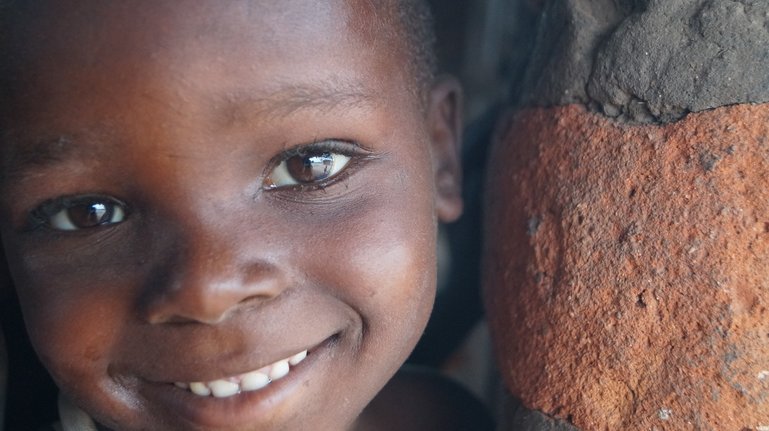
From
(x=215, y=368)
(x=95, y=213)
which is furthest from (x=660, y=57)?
(x=95, y=213)

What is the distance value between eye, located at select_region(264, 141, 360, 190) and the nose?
0.17 m

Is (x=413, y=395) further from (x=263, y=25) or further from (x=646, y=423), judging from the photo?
(x=263, y=25)

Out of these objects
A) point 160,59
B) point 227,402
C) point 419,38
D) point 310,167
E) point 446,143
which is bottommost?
point 227,402

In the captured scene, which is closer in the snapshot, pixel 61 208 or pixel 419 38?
pixel 61 208

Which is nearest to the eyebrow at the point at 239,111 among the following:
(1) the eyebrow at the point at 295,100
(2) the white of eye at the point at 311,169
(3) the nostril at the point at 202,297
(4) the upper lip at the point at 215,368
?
(1) the eyebrow at the point at 295,100

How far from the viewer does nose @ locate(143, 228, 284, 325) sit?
1.23m

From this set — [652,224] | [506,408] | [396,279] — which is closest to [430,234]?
[396,279]

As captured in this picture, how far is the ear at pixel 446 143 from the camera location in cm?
177

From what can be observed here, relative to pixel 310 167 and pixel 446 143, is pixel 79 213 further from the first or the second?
pixel 446 143

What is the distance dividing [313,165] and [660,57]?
59 cm

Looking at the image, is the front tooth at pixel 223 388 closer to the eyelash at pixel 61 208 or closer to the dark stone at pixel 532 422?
the eyelash at pixel 61 208

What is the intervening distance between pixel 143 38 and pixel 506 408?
33.2 inches

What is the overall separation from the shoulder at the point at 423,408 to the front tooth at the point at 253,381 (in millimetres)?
515

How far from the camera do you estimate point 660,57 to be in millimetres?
1262
